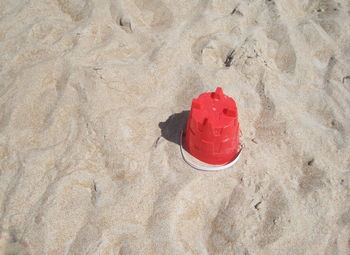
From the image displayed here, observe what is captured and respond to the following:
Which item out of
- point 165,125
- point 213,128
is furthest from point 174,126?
point 213,128

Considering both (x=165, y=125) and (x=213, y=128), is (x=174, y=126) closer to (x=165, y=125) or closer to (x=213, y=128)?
(x=165, y=125)

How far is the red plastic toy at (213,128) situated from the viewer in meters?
1.30

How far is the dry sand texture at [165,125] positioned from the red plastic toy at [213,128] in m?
0.09

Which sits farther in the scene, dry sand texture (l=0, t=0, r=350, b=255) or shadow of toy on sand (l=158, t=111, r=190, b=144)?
shadow of toy on sand (l=158, t=111, r=190, b=144)

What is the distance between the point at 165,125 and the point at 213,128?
13.5 inches

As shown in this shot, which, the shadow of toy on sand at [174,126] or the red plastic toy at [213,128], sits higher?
the red plastic toy at [213,128]

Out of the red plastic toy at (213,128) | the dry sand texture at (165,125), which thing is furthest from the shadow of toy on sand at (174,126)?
the red plastic toy at (213,128)

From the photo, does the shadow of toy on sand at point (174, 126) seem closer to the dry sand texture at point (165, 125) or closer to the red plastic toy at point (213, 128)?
the dry sand texture at point (165, 125)

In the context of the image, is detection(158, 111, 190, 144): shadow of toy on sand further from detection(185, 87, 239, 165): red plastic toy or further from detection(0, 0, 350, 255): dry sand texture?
detection(185, 87, 239, 165): red plastic toy

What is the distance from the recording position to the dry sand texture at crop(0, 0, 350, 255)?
1242mm

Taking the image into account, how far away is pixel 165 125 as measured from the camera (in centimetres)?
156

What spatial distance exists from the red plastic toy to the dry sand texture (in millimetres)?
92

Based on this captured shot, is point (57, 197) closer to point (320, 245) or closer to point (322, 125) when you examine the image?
point (320, 245)

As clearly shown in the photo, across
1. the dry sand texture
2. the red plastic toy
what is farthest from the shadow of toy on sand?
the red plastic toy
